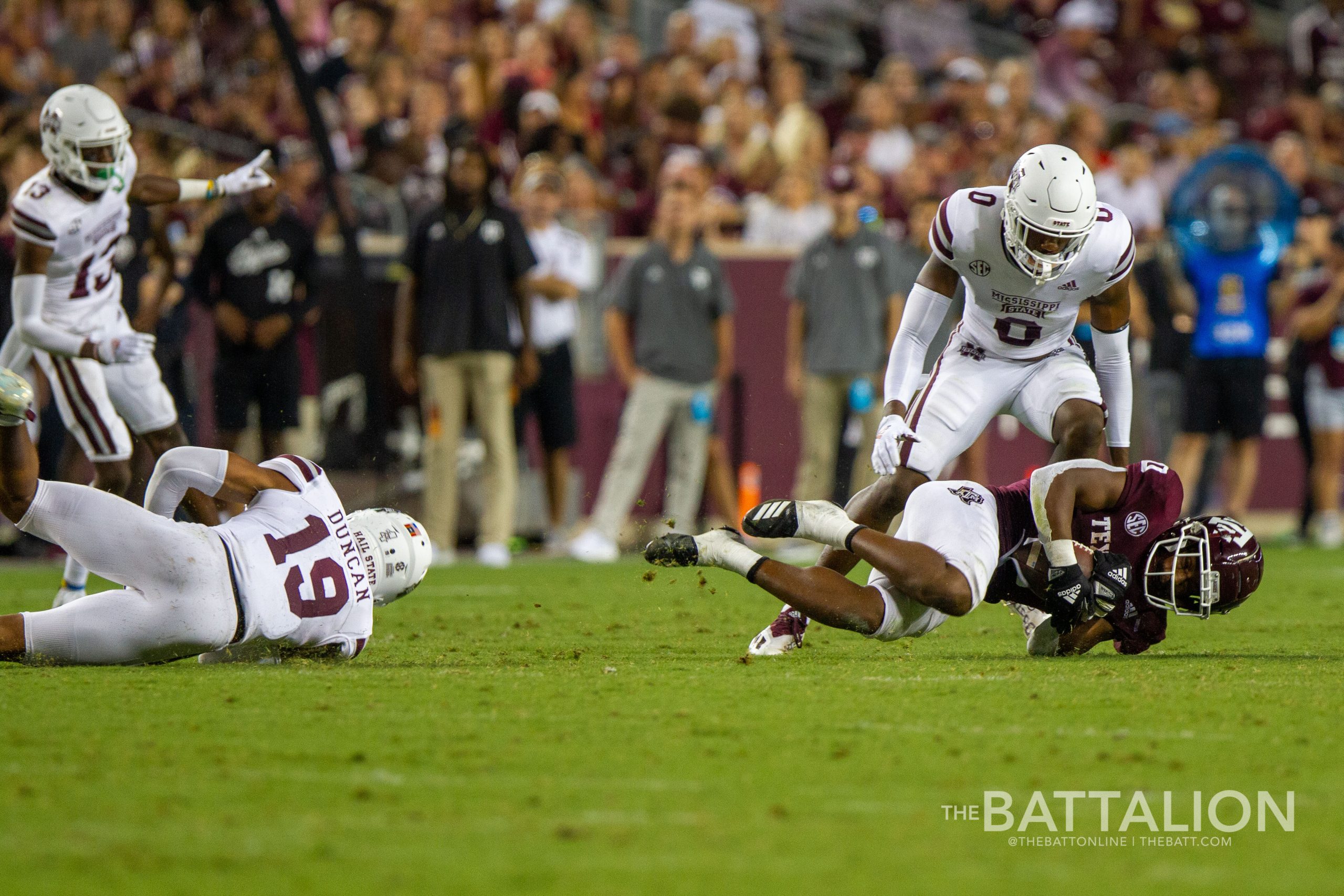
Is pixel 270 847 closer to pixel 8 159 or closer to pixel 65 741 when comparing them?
pixel 65 741

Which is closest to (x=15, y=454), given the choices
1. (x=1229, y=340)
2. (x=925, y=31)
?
(x=1229, y=340)

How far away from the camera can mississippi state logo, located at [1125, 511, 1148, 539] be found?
5.77 metres

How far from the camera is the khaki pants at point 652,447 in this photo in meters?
10.9

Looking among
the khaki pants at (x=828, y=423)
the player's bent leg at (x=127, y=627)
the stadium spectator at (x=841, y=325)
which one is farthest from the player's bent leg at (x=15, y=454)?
the khaki pants at (x=828, y=423)

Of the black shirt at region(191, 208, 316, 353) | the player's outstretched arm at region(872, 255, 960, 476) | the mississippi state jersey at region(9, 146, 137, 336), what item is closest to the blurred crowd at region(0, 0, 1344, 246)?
the black shirt at region(191, 208, 316, 353)

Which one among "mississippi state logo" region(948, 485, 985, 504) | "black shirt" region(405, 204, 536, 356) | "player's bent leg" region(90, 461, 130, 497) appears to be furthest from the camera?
"black shirt" region(405, 204, 536, 356)

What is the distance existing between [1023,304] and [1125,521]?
3.61 feet

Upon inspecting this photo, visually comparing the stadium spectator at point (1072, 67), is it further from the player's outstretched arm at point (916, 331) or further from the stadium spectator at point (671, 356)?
the player's outstretched arm at point (916, 331)

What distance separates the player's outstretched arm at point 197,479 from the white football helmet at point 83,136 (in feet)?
8.32

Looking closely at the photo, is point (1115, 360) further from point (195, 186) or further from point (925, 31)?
point (925, 31)

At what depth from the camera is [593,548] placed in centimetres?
1075

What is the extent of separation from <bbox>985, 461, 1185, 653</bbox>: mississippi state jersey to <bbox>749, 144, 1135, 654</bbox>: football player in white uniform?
48cm

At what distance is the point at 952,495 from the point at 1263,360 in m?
6.93

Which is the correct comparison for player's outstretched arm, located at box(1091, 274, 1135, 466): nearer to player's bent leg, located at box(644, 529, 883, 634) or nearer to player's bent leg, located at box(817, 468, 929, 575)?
player's bent leg, located at box(817, 468, 929, 575)
